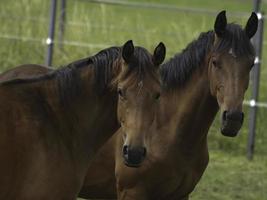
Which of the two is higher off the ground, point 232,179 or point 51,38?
point 51,38

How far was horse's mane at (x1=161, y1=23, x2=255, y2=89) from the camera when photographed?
5.39 metres

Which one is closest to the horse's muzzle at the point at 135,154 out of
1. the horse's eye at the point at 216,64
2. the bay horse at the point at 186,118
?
the bay horse at the point at 186,118

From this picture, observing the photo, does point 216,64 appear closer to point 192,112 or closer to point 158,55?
point 192,112

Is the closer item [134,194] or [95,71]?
[95,71]

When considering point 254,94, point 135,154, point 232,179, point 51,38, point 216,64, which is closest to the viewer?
point 135,154

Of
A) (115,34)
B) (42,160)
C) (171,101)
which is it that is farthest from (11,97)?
(115,34)

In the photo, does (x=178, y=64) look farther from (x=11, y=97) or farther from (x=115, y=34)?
(x=115, y=34)

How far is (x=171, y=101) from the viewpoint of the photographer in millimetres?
5637

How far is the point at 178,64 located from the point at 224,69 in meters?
0.40

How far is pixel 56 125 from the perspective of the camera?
4.73m

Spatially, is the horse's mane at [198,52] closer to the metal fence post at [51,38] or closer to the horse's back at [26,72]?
the horse's back at [26,72]

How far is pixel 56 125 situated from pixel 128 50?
616 millimetres

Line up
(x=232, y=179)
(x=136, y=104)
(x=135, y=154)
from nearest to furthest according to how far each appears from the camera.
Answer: (x=135, y=154)
(x=136, y=104)
(x=232, y=179)

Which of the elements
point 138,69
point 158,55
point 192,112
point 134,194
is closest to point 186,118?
point 192,112
